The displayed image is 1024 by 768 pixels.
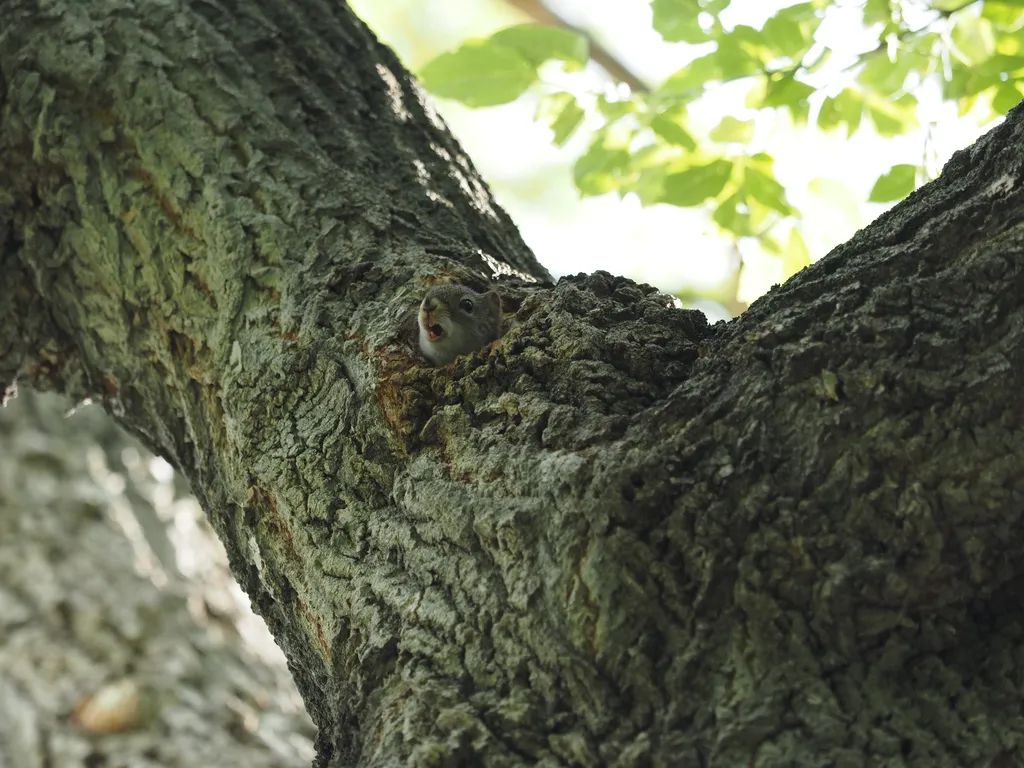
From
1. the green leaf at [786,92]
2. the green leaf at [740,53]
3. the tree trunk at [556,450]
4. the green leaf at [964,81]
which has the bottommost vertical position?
the tree trunk at [556,450]

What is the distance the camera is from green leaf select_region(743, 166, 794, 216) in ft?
9.43

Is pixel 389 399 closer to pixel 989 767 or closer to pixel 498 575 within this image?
pixel 498 575

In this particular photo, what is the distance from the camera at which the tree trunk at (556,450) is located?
1.29m

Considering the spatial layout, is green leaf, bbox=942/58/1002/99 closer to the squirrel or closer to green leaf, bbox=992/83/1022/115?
green leaf, bbox=992/83/1022/115

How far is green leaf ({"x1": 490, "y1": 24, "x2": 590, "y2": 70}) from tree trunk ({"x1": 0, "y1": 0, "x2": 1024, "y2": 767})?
0.64m

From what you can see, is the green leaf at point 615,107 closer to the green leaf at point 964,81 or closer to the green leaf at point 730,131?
the green leaf at point 730,131

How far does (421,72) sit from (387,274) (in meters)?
1.08

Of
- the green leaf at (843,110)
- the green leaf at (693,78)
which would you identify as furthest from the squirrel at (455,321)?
the green leaf at (843,110)

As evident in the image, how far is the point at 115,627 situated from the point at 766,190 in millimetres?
3021

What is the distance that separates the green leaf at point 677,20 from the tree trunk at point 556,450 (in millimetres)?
776

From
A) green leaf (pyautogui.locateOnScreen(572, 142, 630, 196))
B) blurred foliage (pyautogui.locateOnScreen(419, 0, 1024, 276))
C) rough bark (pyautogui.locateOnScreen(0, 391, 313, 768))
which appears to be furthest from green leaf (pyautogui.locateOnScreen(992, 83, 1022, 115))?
rough bark (pyautogui.locateOnScreen(0, 391, 313, 768))

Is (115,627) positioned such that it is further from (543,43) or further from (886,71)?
(886,71)

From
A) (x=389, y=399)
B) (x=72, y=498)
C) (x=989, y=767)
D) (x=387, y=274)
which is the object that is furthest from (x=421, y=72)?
(x=72, y=498)

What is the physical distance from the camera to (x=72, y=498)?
4680 millimetres
